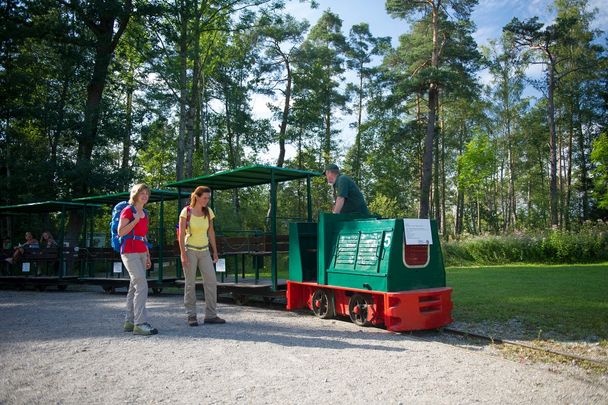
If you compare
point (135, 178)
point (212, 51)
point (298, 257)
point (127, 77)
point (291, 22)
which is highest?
point (291, 22)

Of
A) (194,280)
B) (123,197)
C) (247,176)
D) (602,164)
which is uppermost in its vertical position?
(602,164)

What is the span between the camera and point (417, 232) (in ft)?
22.9

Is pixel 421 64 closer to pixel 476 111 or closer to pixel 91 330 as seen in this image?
pixel 476 111

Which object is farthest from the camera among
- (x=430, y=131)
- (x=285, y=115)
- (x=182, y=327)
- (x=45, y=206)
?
(x=285, y=115)

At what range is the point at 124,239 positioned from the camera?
257 inches

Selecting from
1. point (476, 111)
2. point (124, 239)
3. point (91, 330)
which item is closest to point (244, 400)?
point (124, 239)

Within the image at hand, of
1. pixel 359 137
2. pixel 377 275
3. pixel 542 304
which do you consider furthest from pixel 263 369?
pixel 359 137

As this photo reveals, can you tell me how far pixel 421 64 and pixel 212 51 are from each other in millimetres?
12616

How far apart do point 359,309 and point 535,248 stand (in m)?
16.4

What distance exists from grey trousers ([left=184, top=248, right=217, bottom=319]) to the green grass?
3880 millimetres

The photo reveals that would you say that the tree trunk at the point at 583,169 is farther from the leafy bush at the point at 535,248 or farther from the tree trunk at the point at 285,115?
the tree trunk at the point at 285,115

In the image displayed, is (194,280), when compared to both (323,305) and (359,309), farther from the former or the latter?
(359,309)

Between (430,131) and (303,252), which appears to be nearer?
(303,252)

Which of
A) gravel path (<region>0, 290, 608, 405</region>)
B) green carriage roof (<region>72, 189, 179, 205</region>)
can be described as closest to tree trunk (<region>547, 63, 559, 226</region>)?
green carriage roof (<region>72, 189, 179, 205</region>)
